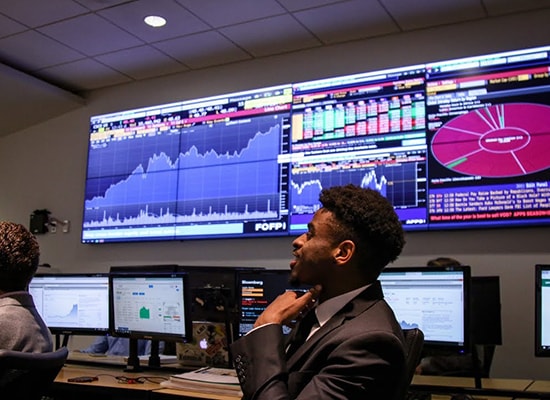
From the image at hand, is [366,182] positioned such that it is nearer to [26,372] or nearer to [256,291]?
[256,291]

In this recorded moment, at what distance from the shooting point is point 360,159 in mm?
4059

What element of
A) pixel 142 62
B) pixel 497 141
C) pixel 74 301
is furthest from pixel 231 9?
pixel 74 301

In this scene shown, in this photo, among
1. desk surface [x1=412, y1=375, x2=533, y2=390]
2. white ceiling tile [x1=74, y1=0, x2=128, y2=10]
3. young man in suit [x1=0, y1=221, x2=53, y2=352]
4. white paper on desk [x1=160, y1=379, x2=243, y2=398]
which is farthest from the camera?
white ceiling tile [x1=74, y1=0, x2=128, y2=10]

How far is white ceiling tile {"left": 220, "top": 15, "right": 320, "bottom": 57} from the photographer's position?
4109 millimetres

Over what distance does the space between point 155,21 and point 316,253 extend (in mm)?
3118

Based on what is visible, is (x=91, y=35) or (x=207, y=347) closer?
(x=207, y=347)

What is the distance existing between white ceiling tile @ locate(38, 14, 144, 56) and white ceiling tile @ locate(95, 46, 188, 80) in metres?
0.10

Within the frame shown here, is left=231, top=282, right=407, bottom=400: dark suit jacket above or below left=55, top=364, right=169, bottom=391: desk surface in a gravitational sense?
above

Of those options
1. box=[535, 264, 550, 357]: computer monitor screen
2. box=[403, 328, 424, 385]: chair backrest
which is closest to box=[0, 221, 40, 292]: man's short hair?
box=[403, 328, 424, 385]: chair backrest

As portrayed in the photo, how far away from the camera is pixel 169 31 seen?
4.26m

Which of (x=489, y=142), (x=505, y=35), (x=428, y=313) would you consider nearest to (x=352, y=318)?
(x=428, y=313)

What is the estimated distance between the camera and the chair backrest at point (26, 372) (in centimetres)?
154

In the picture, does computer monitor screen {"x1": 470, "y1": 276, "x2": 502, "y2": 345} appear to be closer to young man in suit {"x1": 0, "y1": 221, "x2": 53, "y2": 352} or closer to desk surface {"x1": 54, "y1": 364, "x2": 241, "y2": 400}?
desk surface {"x1": 54, "y1": 364, "x2": 241, "y2": 400}

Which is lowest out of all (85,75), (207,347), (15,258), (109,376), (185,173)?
(109,376)
